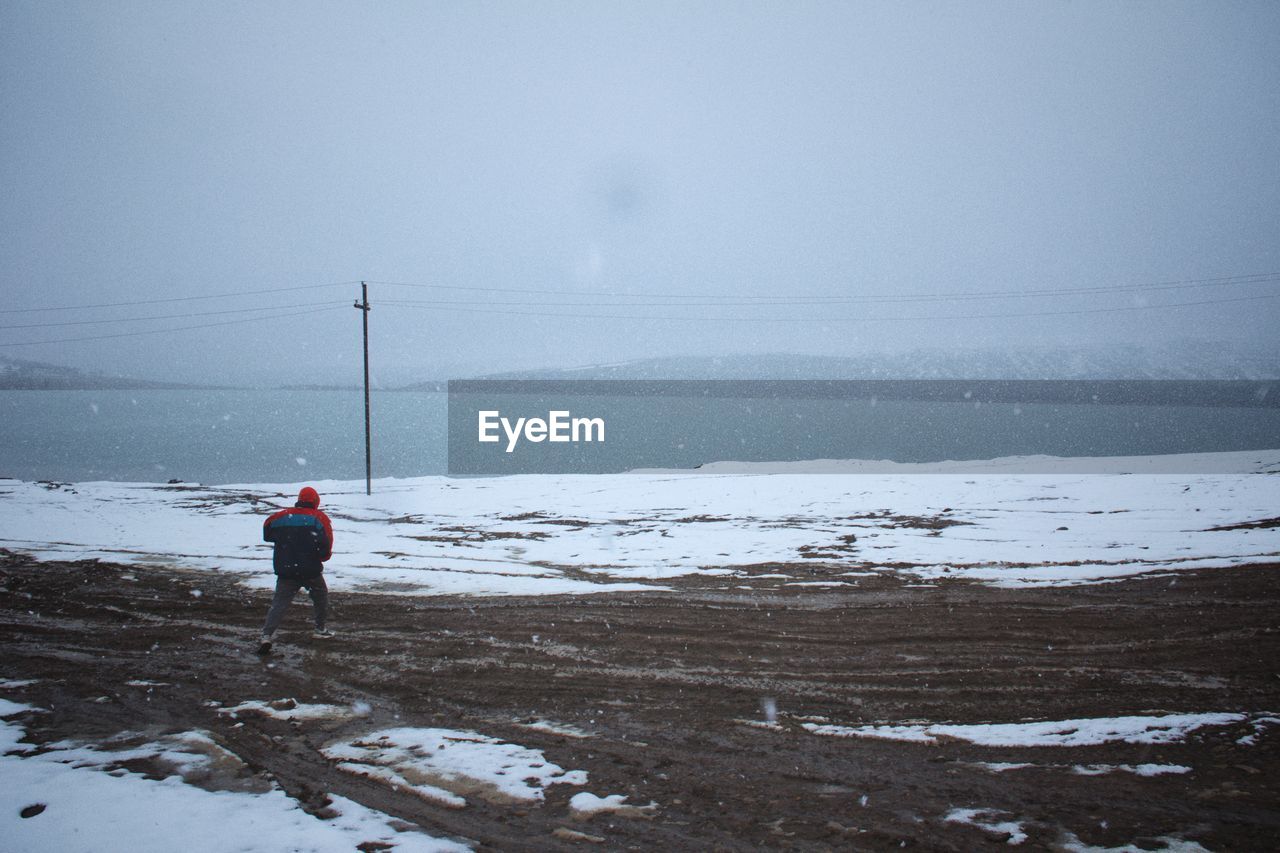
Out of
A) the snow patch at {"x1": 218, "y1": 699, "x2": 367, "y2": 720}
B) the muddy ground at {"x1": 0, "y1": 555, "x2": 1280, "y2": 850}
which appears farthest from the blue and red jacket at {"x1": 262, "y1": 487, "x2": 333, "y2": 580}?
the snow patch at {"x1": 218, "y1": 699, "x2": 367, "y2": 720}

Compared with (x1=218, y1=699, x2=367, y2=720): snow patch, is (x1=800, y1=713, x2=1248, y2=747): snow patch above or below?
above

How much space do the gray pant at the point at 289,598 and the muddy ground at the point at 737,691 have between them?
13.2 inches

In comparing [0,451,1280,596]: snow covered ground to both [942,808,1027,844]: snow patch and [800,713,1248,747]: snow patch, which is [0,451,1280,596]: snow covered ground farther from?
[942,808,1027,844]: snow patch

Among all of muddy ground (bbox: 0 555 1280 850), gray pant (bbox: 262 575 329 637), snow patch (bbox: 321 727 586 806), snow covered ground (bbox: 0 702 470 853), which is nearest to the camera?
snow covered ground (bbox: 0 702 470 853)

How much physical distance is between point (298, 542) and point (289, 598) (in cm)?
69

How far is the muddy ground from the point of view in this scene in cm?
471

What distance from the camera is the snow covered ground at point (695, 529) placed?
13531 mm

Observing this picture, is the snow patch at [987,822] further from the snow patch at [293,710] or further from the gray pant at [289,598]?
the gray pant at [289,598]

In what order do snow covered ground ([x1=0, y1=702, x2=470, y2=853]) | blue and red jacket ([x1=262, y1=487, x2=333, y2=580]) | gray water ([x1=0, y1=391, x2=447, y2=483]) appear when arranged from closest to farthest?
snow covered ground ([x1=0, y1=702, x2=470, y2=853]) → blue and red jacket ([x1=262, y1=487, x2=333, y2=580]) → gray water ([x1=0, y1=391, x2=447, y2=483])

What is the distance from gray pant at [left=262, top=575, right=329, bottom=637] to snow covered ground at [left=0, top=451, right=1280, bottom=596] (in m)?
2.89

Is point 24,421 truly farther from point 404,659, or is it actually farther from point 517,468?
point 404,659

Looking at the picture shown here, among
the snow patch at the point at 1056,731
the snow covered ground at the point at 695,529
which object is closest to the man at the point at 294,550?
the snow covered ground at the point at 695,529

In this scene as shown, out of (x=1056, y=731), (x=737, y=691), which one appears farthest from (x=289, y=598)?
(x=1056, y=731)

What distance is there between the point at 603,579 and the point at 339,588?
456cm
